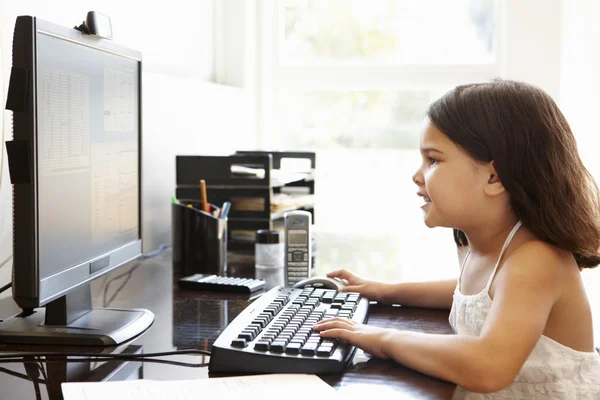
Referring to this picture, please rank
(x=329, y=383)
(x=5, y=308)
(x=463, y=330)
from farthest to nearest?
(x=5, y=308)
(x=463, y=330)
(x=329, y=383)

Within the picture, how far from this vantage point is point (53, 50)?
3.26ft

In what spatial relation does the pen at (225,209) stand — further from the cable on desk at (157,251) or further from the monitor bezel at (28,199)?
the monitor bezel at (28,199)

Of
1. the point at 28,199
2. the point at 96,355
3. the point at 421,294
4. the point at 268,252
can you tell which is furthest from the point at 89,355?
the point at 268,252

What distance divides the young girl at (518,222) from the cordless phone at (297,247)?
0.47m

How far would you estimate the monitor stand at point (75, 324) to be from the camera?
3.44ft

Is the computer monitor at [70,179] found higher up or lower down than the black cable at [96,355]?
higher up

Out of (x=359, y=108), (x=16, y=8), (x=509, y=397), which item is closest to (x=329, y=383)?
(x=509, y=397)

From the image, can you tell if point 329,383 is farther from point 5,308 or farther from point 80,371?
point 5,308

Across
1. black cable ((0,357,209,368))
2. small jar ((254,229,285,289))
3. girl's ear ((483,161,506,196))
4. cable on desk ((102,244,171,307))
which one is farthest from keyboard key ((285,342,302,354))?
small jar ((254,229,285,289))

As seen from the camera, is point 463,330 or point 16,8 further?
point 16,8

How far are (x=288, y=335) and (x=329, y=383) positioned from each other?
0.11 m

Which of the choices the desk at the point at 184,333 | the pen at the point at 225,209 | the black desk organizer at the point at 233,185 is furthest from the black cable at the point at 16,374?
the black desk organizer at the point at 233,185

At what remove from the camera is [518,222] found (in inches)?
43.1

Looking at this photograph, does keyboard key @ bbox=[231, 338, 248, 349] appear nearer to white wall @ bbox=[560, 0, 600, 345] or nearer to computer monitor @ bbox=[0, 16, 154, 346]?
computer monitor @ bbox=[0, 16, 154, 346]
